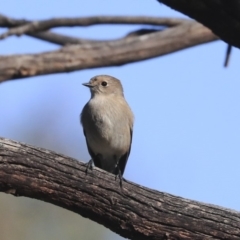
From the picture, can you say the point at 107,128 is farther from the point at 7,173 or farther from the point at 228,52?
the point at 7,173

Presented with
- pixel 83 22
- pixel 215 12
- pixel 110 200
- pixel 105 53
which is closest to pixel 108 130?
pixel 105 53

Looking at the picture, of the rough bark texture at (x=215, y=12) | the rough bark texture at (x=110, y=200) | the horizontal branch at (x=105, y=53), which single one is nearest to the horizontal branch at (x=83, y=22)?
the horizontal branch at (x=105, y=53)

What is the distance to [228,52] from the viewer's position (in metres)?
6.42

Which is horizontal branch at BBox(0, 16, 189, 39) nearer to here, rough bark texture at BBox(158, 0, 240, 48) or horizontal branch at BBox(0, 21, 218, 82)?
horizontal branch at BBox(0, 21, 218, 82)

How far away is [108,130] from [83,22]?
1.39 meters

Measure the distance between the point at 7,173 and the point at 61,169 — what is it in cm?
39

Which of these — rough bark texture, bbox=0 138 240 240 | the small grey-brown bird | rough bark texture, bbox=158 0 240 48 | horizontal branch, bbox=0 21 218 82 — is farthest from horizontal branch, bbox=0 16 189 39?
rough bark texture, bbox=158 0 240 48

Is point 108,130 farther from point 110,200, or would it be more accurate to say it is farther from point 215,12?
point 215,12

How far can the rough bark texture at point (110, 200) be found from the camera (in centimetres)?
491

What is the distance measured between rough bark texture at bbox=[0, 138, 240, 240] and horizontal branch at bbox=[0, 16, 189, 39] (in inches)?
105

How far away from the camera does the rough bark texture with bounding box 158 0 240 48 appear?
487 cm

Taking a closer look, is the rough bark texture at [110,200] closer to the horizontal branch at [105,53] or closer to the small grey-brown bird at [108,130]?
the small grey-brown bird at [108,130]

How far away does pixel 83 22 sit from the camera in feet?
25.5

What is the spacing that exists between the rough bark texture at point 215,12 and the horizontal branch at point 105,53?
2565mm
